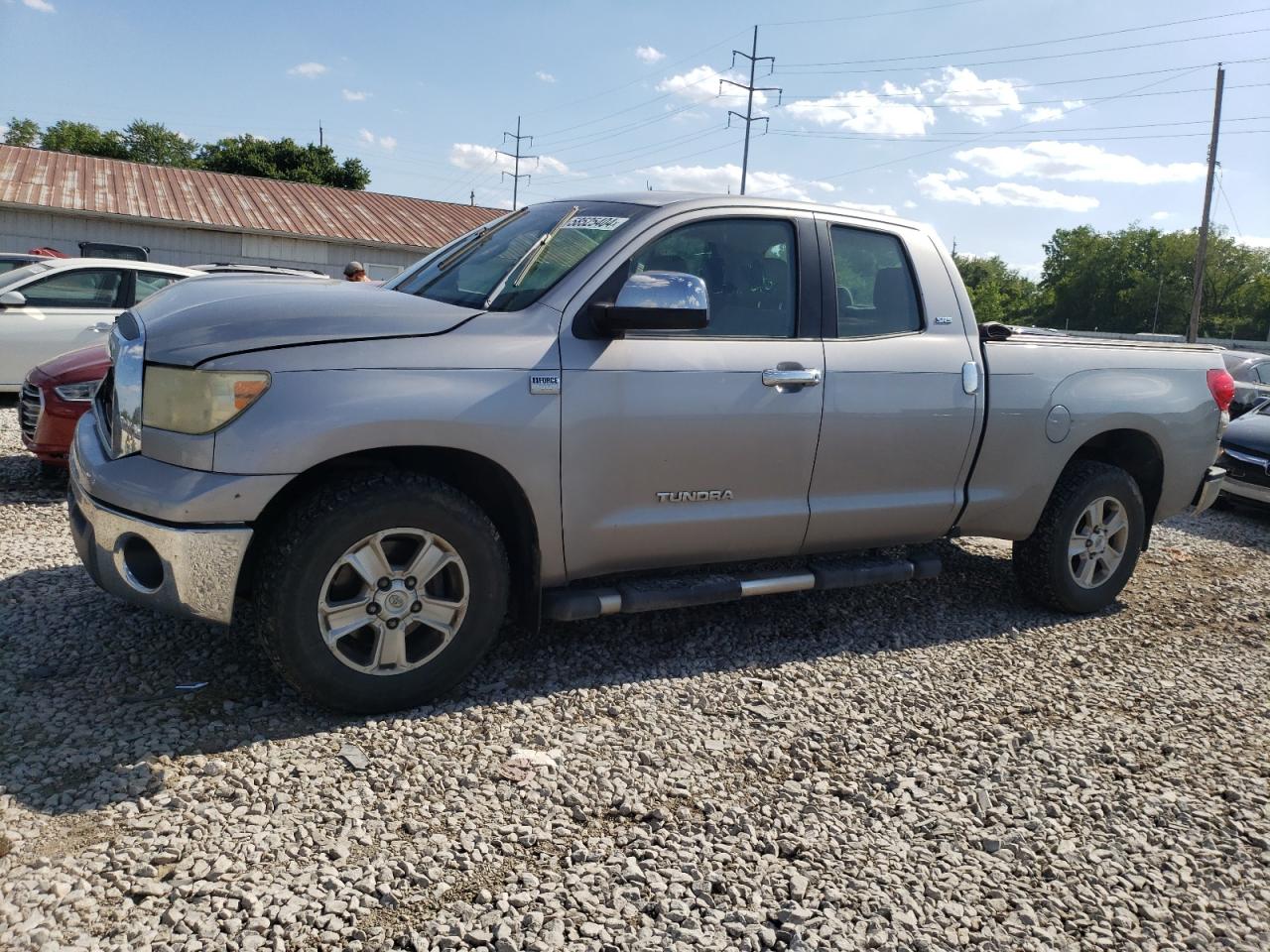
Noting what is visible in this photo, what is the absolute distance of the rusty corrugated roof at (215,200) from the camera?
25625 millimetres

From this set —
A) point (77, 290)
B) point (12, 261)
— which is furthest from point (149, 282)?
point (12, 261)

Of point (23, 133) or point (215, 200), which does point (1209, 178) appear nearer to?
point (215, 200)

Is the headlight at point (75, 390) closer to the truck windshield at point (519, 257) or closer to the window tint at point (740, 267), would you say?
the truck windshield at point (519, 257)

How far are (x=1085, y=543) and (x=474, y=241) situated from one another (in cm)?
359

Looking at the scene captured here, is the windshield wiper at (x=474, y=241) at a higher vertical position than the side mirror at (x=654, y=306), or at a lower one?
higher

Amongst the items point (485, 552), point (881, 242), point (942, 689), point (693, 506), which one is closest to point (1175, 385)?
point (881, 242)

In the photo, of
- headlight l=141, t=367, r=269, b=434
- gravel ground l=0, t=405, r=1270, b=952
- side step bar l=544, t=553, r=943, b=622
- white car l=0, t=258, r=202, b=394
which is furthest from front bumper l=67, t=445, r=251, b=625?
white car l=0, t=258, r=202, b=394

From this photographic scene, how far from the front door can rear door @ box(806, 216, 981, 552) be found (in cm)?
12

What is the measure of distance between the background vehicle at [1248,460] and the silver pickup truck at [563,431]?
5.07 metres

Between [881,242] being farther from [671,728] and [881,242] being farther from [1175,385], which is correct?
[671,728]

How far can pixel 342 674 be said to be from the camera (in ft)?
11.0

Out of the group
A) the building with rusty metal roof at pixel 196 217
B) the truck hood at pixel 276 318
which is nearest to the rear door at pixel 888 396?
the truck hood at pixel 276 318

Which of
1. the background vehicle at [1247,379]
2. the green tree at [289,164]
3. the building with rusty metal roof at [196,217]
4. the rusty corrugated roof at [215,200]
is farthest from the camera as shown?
the green tree at [289,164]

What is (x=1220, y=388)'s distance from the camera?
18.1 ft
